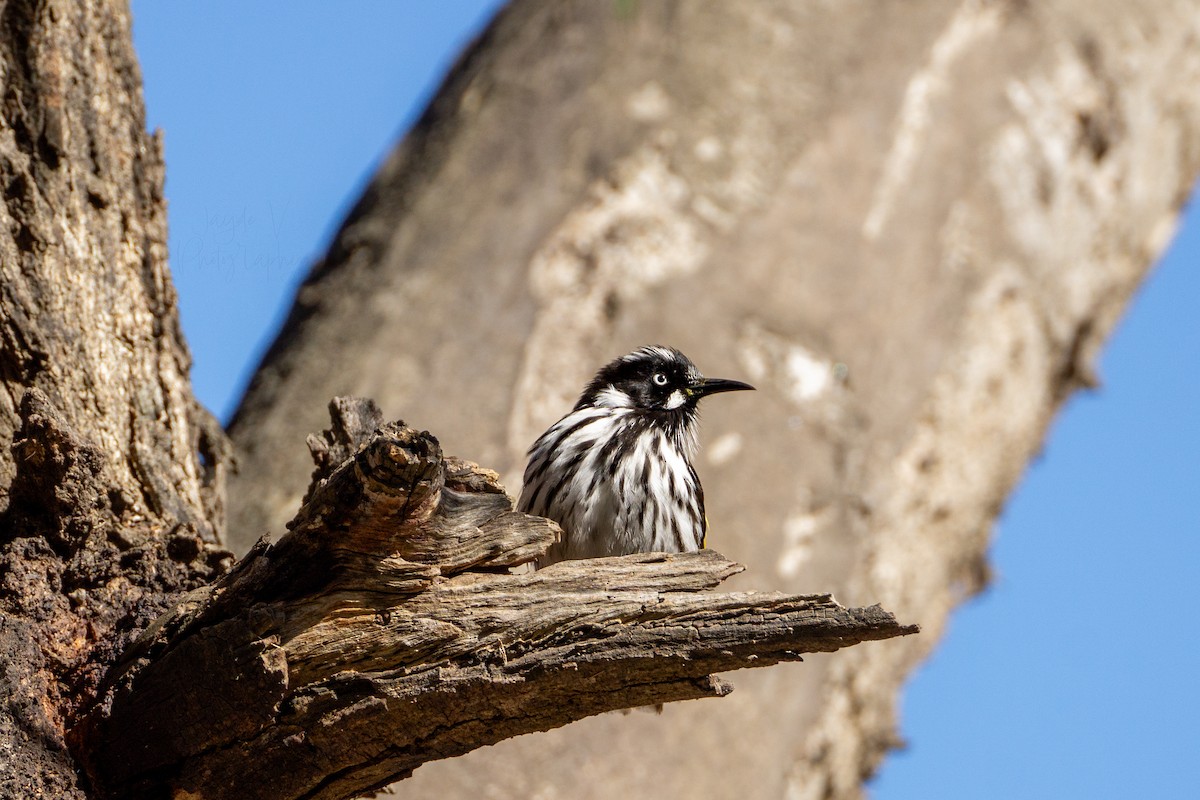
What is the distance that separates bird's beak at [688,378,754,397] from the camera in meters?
5.65

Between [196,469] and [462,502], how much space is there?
65.3 inches

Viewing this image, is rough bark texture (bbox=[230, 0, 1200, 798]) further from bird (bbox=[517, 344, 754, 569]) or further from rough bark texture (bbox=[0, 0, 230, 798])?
rough bark texture (bbox=[0, 0, 230, 798])

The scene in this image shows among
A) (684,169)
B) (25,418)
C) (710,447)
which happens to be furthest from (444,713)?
(684,169)

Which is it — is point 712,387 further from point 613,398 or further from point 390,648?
point 390,648

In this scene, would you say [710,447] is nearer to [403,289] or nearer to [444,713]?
[403,289]

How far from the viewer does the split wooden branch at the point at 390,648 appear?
3133 mm

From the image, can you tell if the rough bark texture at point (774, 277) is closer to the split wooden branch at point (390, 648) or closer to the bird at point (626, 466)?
the bird at point (626, 466)

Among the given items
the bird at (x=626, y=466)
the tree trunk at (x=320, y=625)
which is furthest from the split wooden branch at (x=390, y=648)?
the bird at (x=626, y=466)

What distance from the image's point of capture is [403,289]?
6.36 m

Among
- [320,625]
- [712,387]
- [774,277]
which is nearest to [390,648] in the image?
[320,625]

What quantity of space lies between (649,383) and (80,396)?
2.53 metres

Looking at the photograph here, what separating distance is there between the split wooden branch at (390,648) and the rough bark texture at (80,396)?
0.69ft

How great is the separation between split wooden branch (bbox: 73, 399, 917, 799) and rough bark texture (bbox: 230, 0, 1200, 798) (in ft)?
7.39

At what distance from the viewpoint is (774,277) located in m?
6.61
